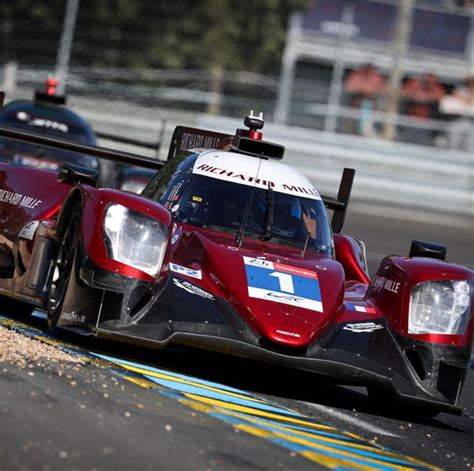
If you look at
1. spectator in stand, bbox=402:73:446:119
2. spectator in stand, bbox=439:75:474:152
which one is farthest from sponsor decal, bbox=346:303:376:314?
spectator in stand, bbox=402:73:446:119

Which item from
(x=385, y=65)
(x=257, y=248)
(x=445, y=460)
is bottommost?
(x=445, y=460)

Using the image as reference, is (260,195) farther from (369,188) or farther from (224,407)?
(369,188)

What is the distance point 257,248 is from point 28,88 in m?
16.4

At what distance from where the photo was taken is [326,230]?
27.4 feet

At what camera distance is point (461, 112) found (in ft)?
81.2

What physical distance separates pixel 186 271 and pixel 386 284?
1.25m

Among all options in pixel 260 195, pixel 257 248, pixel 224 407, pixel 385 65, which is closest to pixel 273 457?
pixel 224 407

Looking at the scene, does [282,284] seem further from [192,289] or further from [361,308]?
[361,308]

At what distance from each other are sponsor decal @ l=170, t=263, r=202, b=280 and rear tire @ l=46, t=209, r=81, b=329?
1.73 ft

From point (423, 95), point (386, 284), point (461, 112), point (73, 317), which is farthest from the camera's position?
point (423, 95)

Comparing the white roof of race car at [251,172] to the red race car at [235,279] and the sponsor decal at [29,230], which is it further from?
the sponsor decal at [29,230]

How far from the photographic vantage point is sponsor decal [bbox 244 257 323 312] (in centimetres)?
698

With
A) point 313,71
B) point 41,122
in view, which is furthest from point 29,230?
point 313,71

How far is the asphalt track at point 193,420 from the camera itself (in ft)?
15.3
